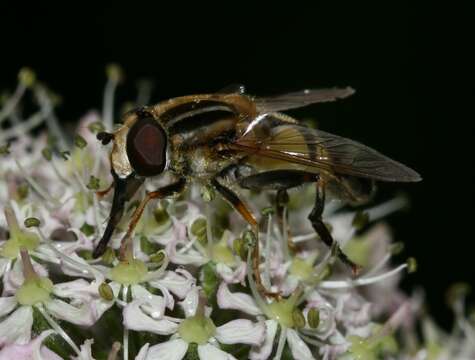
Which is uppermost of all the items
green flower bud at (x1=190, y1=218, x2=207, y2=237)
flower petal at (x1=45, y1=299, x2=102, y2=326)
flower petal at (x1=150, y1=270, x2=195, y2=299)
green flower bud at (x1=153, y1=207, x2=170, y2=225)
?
green flower bud at (x1=153, y1=207, x2=170, y2=225)

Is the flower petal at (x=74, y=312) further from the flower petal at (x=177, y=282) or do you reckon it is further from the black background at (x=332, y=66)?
the black background at (x=332, y=66)

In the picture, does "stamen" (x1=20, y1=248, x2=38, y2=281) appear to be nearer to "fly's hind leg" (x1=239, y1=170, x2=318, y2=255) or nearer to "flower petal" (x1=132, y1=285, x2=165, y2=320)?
"flower petal" (x1=132, y1=285, x2=165, y2=320)

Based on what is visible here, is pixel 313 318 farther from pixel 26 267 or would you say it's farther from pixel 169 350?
pixel 26 267

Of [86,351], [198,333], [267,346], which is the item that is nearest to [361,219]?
[267,346]

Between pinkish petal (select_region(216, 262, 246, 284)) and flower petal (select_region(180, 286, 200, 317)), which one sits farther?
pinkish petal (select_region(216, 262, 246, 284))

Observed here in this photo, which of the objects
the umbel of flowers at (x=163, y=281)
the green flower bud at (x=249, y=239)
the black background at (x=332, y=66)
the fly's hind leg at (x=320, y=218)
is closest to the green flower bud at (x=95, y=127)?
the umbel of flowers at (x=163, y=281)

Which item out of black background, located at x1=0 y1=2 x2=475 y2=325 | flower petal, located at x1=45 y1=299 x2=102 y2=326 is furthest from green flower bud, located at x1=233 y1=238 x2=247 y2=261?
black background, located at x1=0 y1=2 x2=475 y2=325

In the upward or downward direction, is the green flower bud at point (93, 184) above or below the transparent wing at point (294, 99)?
below
